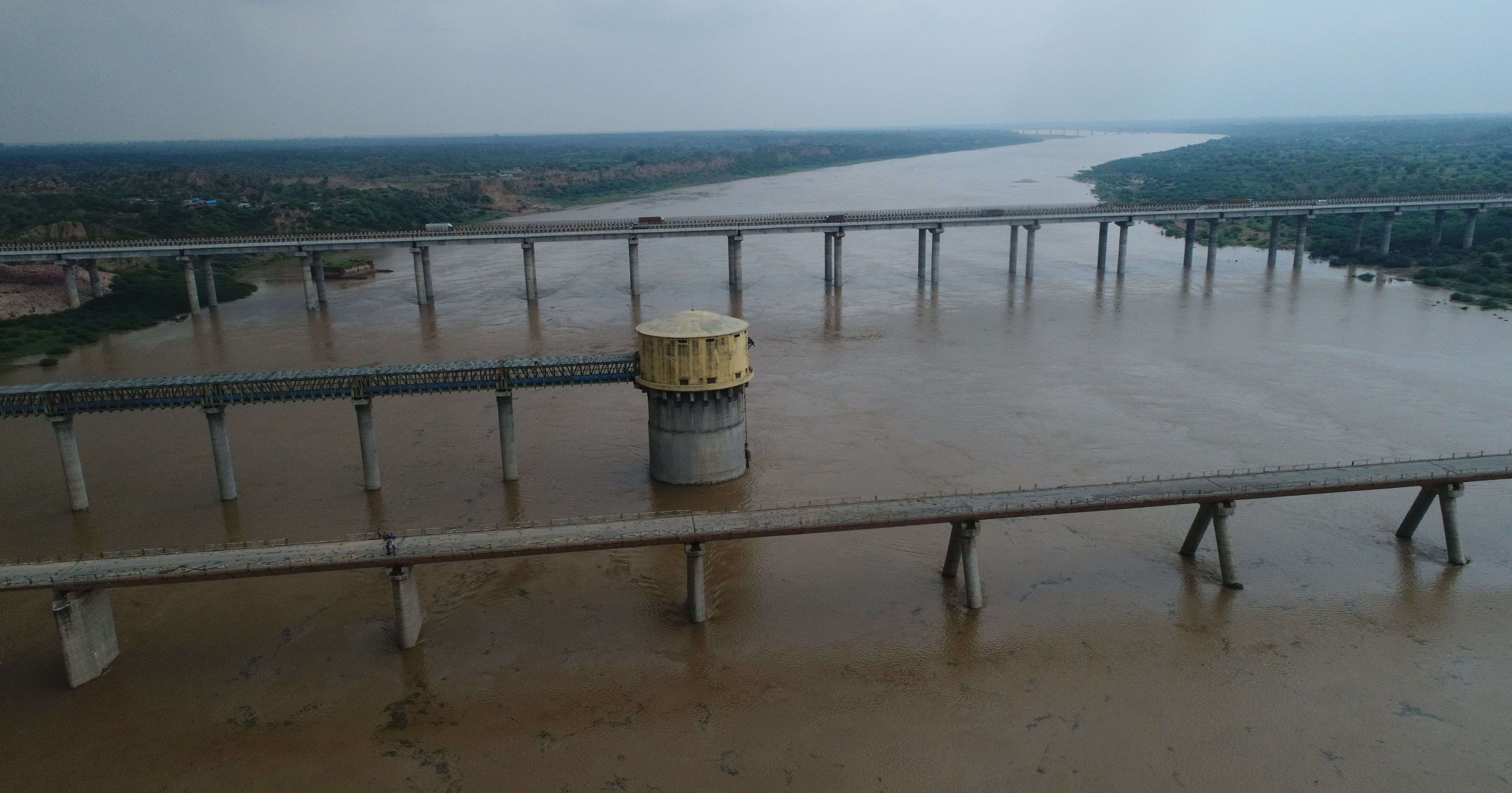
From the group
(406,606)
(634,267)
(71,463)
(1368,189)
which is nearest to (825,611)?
(406,606)

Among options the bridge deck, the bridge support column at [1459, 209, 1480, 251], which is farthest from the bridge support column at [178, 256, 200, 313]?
the bridge support column at [1459, 209, 1480, 251]

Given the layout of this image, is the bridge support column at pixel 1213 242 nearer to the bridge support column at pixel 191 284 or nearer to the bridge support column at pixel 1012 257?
the bridge support column at pixel 1012 257

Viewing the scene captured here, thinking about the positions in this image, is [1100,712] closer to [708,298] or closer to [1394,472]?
[1394,472]

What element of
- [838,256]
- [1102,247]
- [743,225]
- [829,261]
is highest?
[743,225]

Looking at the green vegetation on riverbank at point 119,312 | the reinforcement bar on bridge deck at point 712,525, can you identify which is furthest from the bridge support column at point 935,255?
the green vegetation on riverbank at point 119,312

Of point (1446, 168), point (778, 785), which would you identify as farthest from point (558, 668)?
point (1446, 168)

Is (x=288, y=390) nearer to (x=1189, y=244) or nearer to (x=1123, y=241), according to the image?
(x=1123, y=241)
